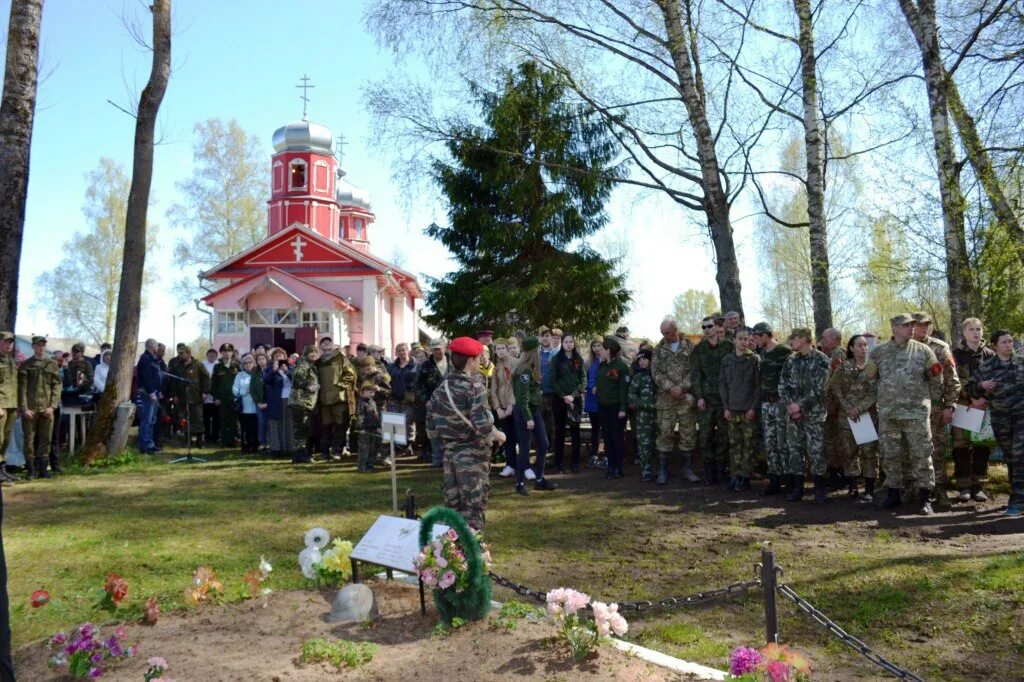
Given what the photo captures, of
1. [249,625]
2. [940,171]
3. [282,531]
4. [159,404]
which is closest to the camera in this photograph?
[249,625]

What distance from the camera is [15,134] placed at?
9289mm

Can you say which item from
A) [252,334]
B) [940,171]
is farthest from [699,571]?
[252,334]

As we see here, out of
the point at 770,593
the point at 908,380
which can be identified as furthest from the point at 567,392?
the point at 770,593

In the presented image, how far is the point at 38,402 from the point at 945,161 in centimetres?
1333

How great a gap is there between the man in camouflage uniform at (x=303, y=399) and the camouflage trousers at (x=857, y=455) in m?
8.37

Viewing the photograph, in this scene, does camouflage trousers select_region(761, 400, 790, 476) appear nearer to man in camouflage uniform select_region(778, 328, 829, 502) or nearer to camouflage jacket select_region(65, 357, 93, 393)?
man in camouflage uniform select_region(778, 328, 829, 502)

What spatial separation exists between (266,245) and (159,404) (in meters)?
22.8

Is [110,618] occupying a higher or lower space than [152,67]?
lower

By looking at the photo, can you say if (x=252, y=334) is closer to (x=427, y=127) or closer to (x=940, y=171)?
(x=427, y=127)

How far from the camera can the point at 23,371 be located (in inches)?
486

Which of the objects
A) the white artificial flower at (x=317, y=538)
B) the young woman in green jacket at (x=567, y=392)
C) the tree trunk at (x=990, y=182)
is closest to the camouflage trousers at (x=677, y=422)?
the young woman in green jacket at (x=567, y=392)

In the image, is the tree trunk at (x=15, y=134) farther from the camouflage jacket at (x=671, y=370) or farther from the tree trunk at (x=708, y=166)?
the tree trunk at (x=708, y=166)

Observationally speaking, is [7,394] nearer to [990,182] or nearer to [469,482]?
[469,482]

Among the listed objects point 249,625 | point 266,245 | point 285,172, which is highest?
point 285,172
